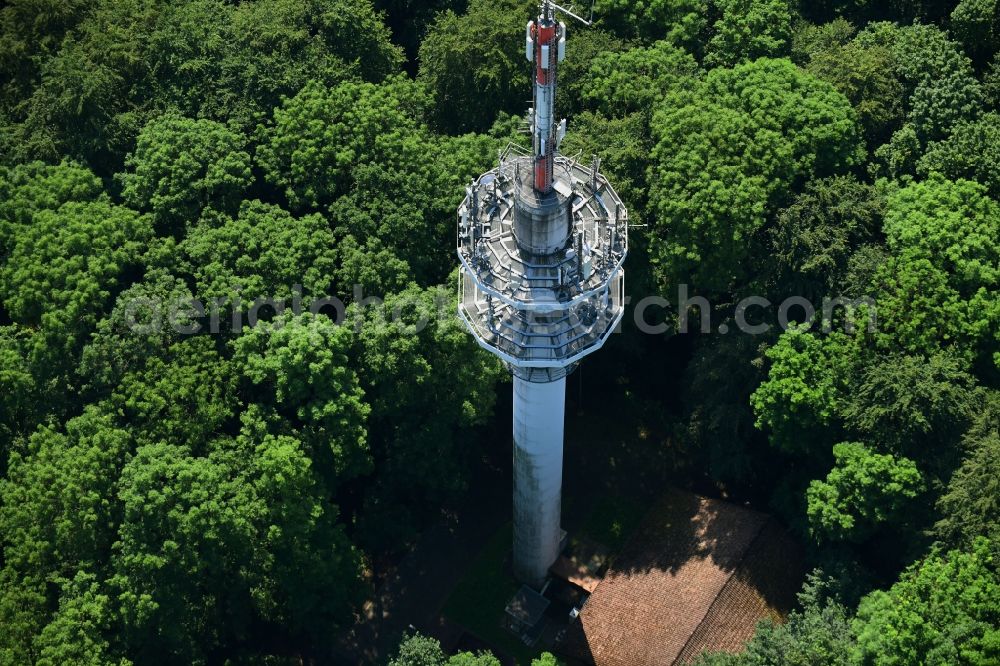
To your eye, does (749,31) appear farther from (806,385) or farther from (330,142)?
(330,142)

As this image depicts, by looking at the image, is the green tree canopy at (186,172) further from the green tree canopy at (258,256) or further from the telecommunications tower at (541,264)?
the telecommunications tower at (541,264)

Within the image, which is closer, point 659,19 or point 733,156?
point 733,156

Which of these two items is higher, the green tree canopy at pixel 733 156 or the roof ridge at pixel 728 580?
the green tree canopy at pixel 733 156

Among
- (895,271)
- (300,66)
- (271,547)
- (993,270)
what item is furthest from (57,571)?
(993,270)

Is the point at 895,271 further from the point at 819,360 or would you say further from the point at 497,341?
the point at 497,341

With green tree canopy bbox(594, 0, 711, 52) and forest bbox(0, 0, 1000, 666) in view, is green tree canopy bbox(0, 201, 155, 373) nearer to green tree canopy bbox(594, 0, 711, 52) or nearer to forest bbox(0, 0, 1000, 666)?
forest bbox(0, 0, 1000, 666)

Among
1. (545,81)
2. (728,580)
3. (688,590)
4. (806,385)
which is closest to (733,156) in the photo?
(806,385)

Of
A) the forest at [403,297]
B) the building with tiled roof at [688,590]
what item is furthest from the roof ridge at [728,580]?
the forest at [403,297]

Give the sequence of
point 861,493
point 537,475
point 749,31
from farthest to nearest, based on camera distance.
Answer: point 749,31, point 537,475, point 861,493
